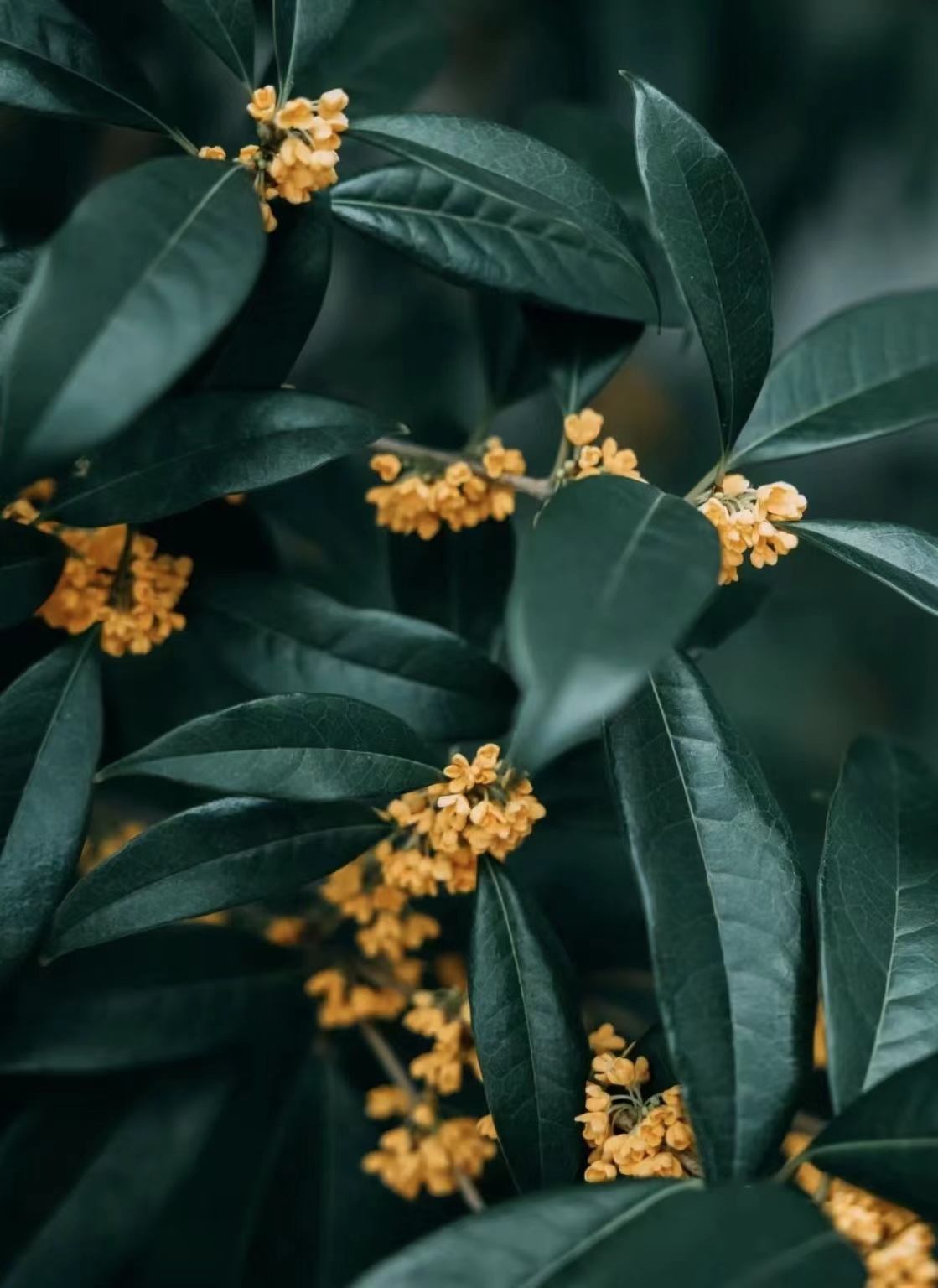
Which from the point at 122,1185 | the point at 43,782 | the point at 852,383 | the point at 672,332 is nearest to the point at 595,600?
the point at 852,383

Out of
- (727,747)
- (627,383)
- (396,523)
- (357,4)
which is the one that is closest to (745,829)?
(727,747)

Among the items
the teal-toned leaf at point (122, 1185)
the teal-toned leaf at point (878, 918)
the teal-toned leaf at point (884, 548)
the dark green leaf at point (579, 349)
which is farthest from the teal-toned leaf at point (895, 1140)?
the teal-toned leaf at point (122, 1185)

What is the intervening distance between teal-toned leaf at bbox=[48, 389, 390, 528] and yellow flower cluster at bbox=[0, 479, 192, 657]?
79 millimetres

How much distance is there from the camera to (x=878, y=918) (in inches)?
29.9

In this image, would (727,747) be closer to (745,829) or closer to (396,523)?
(745,829)

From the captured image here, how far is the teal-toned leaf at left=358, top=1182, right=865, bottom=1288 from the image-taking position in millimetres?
595

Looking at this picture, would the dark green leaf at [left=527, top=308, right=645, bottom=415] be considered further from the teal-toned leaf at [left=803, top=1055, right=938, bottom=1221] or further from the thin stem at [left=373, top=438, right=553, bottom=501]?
the teal-toned leaf at [left=803, top=1055, right=938, bottom=1221]

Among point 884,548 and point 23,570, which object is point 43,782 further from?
Answer: point 884,548

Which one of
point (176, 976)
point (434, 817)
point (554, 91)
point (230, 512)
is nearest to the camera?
point (434, 817)

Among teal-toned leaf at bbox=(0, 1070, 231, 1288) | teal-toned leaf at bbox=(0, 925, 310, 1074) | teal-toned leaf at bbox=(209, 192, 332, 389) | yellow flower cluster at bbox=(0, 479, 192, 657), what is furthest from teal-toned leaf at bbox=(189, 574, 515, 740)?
teal-toned leaf at bbox=(0, 1070, 231, 1288)

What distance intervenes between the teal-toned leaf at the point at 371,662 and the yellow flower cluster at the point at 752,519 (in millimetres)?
206

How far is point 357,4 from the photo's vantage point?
116 cm

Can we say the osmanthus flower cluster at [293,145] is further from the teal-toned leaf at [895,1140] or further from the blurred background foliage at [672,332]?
the teal-toned leaf at [895,1140]

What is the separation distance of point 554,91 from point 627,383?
1.14ft
